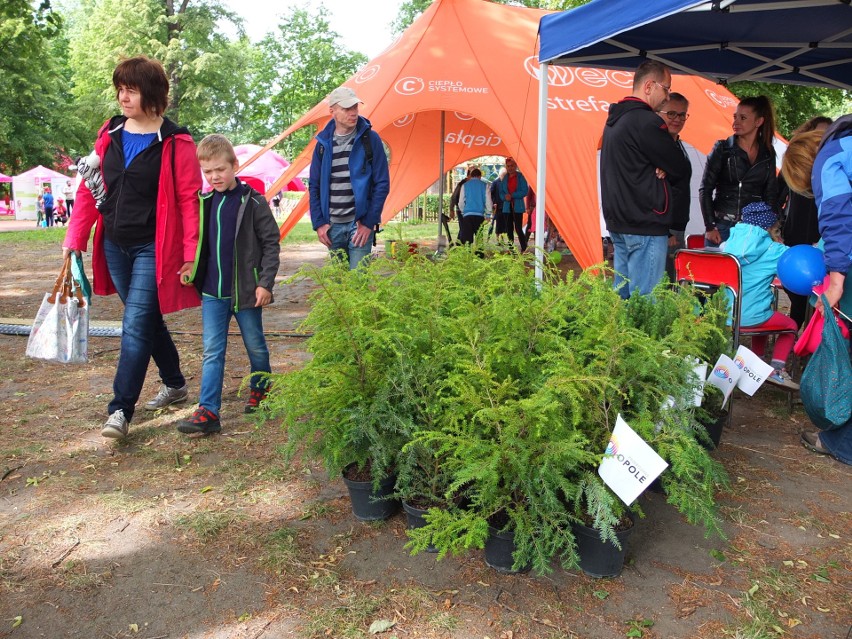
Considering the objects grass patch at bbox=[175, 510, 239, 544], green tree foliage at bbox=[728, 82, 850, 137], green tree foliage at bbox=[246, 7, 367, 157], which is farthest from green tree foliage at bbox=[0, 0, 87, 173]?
grass patch at bbox=[175, 510, 239, 544]

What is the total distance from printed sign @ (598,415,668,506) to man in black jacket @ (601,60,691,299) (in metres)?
1.79

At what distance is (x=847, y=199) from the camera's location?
133 inches

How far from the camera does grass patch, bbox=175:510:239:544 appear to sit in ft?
9.61

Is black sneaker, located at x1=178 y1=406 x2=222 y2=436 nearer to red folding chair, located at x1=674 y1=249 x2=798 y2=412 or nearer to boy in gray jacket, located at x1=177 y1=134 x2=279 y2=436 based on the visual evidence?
boy in gray jacket, located at x1=177 y1=134 x2=279 y2=436

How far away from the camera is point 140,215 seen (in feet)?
12.3

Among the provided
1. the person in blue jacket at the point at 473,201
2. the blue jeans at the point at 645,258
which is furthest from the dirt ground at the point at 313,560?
the person in blue jacket at the point at 473,201

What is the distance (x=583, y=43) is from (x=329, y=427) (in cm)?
308

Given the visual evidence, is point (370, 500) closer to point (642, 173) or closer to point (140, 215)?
point (140, 215)

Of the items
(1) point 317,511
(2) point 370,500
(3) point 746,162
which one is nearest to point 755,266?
(3) point 746,162

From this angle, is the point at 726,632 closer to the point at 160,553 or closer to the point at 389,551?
the point at 389,551

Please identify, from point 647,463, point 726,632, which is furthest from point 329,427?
point 726,632

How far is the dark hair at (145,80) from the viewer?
3.56 metres

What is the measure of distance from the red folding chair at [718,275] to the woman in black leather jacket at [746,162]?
3.62 ft

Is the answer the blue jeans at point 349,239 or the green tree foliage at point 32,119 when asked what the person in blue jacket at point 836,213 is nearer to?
the blue jeans at point 349,239
